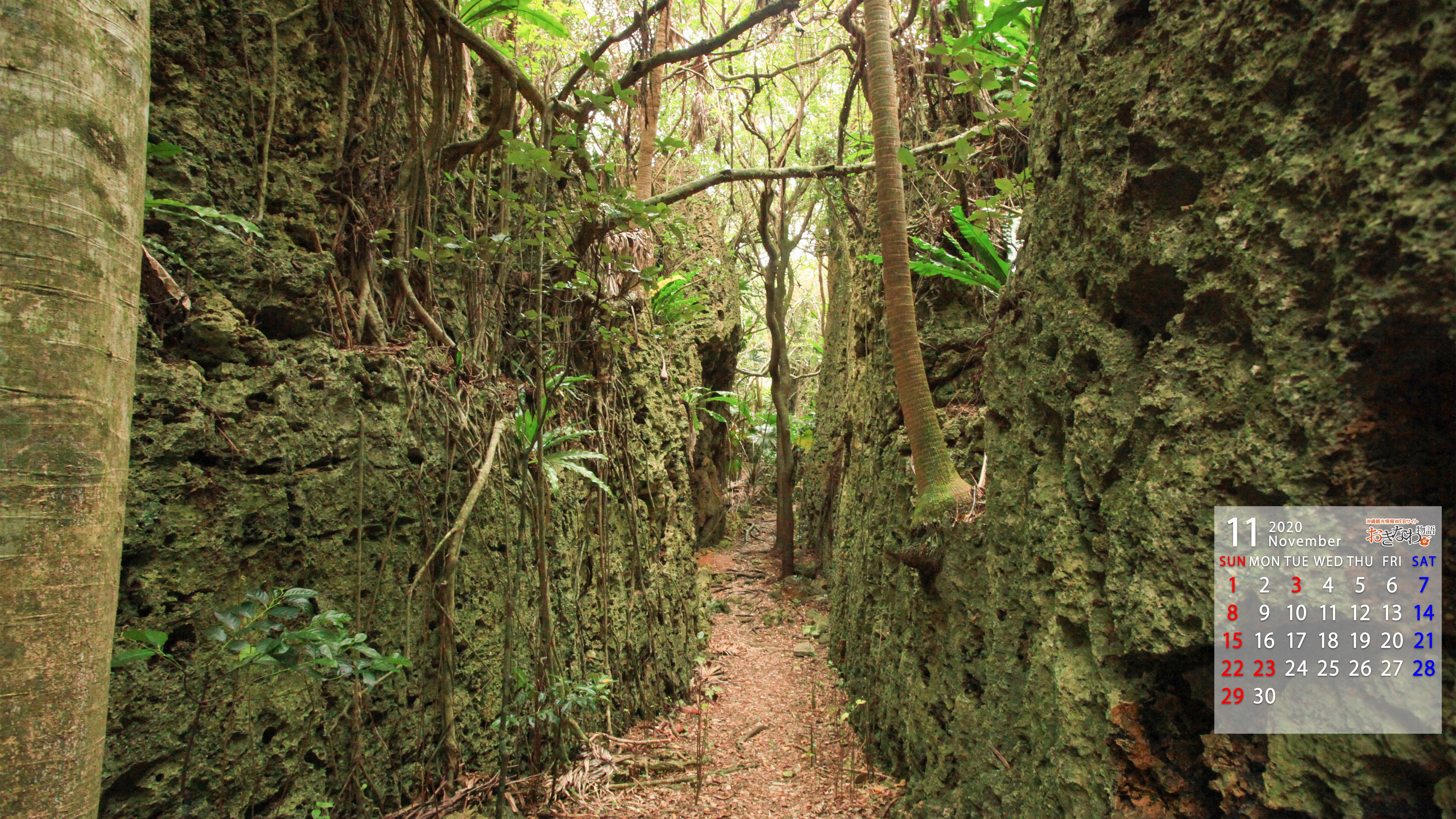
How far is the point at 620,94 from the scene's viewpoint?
2756 millimetres

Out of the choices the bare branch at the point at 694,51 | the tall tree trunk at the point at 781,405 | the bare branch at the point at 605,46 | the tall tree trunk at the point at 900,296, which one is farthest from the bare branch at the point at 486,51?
the tall tree trunk at the point at 781,405

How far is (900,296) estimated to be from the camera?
3.48m

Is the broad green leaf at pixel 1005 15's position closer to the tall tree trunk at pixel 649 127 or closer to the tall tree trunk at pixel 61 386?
the tall tree trunk at pixel 61 386

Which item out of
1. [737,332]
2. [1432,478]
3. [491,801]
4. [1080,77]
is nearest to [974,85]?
[1080,77]

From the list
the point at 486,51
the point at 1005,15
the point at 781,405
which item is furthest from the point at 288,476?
the point at 781,405

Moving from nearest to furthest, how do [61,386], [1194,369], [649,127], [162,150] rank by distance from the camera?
1. [61,386]
2. [1194,369]
3. [162,150]
4. [649,127]

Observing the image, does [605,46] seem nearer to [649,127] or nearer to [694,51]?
[694,51]

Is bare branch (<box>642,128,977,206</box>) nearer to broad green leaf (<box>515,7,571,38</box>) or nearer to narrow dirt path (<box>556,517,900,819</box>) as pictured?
broad green leaf (<box>515,7,571,38</box>)

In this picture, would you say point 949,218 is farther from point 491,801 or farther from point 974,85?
point 491,801

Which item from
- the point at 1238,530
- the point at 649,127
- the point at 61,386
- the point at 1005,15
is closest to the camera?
the point at 61,386

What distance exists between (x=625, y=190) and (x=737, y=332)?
8.59m

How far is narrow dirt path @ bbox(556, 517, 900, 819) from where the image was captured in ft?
12.3
